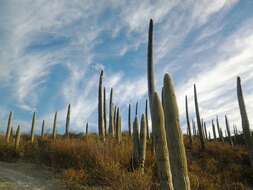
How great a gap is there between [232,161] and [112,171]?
12.2 metres

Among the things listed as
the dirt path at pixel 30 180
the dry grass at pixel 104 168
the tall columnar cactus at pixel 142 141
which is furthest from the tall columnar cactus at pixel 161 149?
the dirt path at pixel 30 180

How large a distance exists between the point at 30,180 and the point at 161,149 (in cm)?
563

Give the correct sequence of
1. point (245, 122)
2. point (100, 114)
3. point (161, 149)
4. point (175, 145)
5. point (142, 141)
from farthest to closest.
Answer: point (100, 114) → point (245, 122) → point (142, 141) → point (161, 149) → point (175, 145)

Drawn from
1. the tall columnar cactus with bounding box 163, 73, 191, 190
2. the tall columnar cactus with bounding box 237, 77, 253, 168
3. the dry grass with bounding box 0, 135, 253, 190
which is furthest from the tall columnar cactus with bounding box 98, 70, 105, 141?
the tall columnar cactus with bounding box 163, 73, 191, 190

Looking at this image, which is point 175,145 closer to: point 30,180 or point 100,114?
point 30,180

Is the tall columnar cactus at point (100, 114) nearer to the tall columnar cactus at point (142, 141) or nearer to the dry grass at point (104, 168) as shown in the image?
the dry grass at point (104, 168)

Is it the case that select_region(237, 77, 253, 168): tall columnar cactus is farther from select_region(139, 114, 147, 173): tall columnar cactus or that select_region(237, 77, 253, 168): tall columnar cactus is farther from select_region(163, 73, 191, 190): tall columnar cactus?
select_region(163, 73, 191, 190): tall columnar cactus

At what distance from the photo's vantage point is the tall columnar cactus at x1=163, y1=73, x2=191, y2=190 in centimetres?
418

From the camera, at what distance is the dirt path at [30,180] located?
7.79 m

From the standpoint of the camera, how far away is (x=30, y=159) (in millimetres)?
12094

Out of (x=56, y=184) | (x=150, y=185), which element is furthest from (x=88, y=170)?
(x=150, y=185)

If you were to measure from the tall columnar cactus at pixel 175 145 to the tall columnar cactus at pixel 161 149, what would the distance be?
2.70 ft

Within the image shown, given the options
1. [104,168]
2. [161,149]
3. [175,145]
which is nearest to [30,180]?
[104,168]

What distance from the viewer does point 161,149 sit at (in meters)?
5.27
